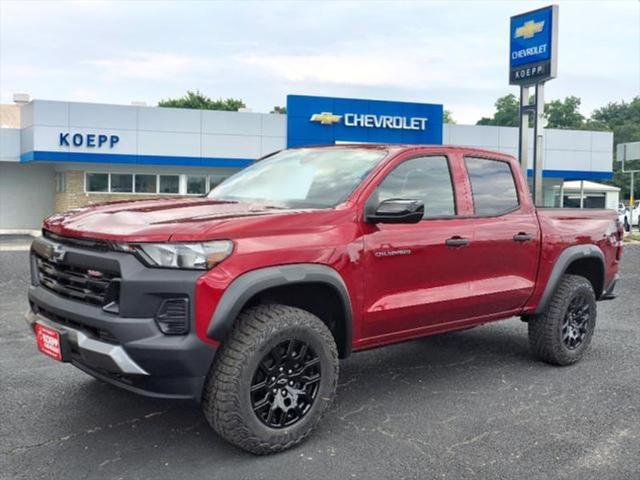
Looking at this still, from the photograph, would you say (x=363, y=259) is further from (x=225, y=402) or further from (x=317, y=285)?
(x=225, y=402)

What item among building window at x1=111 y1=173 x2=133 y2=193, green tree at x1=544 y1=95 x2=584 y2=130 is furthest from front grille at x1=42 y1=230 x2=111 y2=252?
green tree at x1=544 y1=95 x2=584 y2=130

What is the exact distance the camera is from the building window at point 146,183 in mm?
26922

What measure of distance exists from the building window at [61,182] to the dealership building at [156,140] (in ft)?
0.14

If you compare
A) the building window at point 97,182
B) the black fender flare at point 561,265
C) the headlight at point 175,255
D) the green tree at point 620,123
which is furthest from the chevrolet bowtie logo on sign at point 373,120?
the green tree at point 620,123

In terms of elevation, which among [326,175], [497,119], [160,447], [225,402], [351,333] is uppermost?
[497,119]

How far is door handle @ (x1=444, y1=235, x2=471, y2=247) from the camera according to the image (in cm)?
463

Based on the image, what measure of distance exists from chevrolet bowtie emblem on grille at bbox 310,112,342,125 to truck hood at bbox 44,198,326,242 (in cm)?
2340

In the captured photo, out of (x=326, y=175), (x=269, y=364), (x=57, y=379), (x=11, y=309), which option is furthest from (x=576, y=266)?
(x=11, y=309)

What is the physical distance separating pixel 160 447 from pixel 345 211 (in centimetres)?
177

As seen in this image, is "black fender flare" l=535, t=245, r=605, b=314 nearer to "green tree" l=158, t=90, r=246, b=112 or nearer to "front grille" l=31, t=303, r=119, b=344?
"front grille" l=31, t=303, r=119, b=344

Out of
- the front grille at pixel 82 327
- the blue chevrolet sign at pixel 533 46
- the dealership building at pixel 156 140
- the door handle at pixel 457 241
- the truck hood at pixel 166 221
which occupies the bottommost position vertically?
the front grille at pixel 82 327

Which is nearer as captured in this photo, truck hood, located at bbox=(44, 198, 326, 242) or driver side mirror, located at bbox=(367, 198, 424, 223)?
truck hood, located at bbox=(44, 198, 326, 242)

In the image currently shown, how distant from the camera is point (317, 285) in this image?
12.9ft

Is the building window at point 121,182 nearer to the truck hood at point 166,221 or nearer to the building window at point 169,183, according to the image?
the building window at point 169,183
